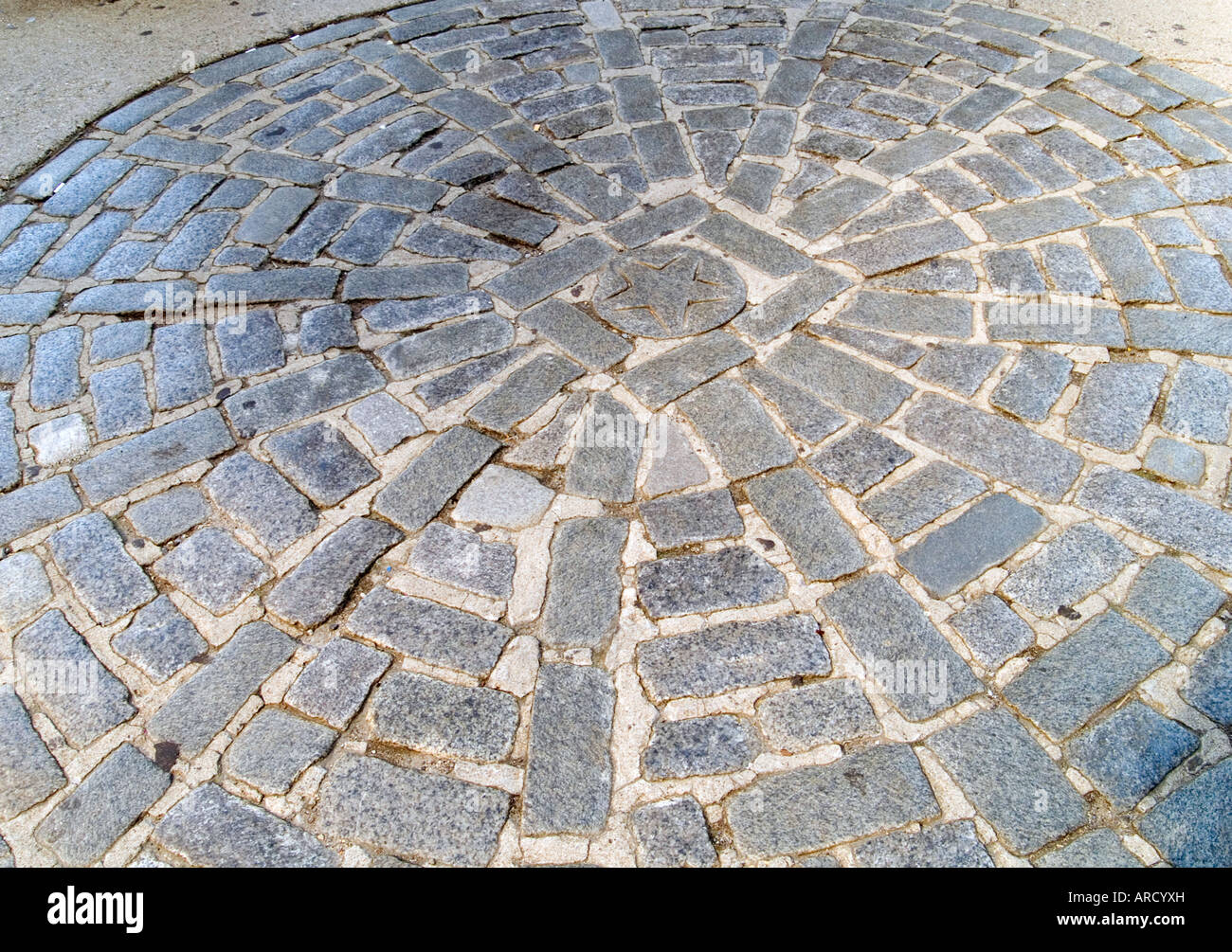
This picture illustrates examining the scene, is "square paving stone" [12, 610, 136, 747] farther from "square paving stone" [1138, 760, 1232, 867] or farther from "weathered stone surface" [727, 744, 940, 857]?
"square paving stone" [1138, 760, 1232, 867]

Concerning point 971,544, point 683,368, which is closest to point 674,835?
point 971,544

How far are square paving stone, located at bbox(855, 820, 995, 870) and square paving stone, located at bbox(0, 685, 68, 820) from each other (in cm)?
210

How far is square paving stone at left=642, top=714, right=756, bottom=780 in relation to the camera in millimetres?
2291

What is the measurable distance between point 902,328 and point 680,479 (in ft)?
3.82

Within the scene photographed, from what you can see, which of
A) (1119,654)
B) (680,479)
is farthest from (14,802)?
(1119,654)

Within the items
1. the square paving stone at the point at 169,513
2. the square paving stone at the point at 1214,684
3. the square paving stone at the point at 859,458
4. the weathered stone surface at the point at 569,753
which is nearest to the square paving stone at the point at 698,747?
the weathered stone surface at the point at 569,753

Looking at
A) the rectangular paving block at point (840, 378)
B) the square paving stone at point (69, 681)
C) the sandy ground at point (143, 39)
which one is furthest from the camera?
the sandy ground at point (143, 39)

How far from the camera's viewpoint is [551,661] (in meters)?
2.51

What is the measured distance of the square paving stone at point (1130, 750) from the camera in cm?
219

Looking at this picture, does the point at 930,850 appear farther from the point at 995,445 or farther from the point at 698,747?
the point at 995,445

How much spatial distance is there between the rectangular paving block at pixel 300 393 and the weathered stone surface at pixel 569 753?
1.41m

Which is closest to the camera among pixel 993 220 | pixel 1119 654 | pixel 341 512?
pixel 1119 654

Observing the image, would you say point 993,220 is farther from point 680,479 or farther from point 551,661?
point 551,661

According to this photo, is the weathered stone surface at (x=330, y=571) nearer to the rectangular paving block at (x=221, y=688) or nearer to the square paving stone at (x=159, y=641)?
the rectangular paving block at (x=221, y=688)
